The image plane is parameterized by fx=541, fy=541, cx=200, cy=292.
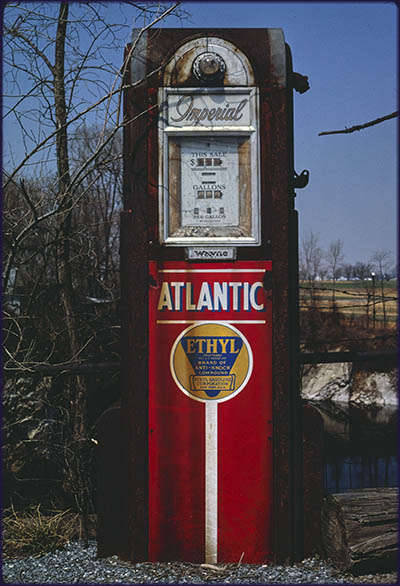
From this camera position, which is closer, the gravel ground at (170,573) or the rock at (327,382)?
the gravel ground at (170,573)

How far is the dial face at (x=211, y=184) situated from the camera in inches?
113

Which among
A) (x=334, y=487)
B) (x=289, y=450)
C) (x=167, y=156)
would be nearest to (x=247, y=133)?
(x=167, y=156)

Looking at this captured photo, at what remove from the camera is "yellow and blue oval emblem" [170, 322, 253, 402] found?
113 inches

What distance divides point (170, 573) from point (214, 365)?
1070 mm

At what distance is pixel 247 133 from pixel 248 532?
2.10 meters

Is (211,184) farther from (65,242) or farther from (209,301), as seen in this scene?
(65,242)

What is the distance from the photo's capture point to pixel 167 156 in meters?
2.87

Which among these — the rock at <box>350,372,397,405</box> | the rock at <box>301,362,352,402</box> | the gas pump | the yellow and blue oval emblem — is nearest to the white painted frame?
the gas pump

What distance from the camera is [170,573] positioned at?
9.00ft

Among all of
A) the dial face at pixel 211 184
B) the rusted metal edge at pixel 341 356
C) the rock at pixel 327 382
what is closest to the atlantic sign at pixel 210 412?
the dial face at pixel 211 184

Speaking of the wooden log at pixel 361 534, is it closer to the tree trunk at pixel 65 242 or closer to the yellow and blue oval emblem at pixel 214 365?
the yellow and blue oval emblem at pixel 214 365

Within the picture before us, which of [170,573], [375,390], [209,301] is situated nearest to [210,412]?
[209,301]

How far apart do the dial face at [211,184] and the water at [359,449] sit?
3.50 meters

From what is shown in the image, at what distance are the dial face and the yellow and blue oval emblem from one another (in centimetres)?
57
